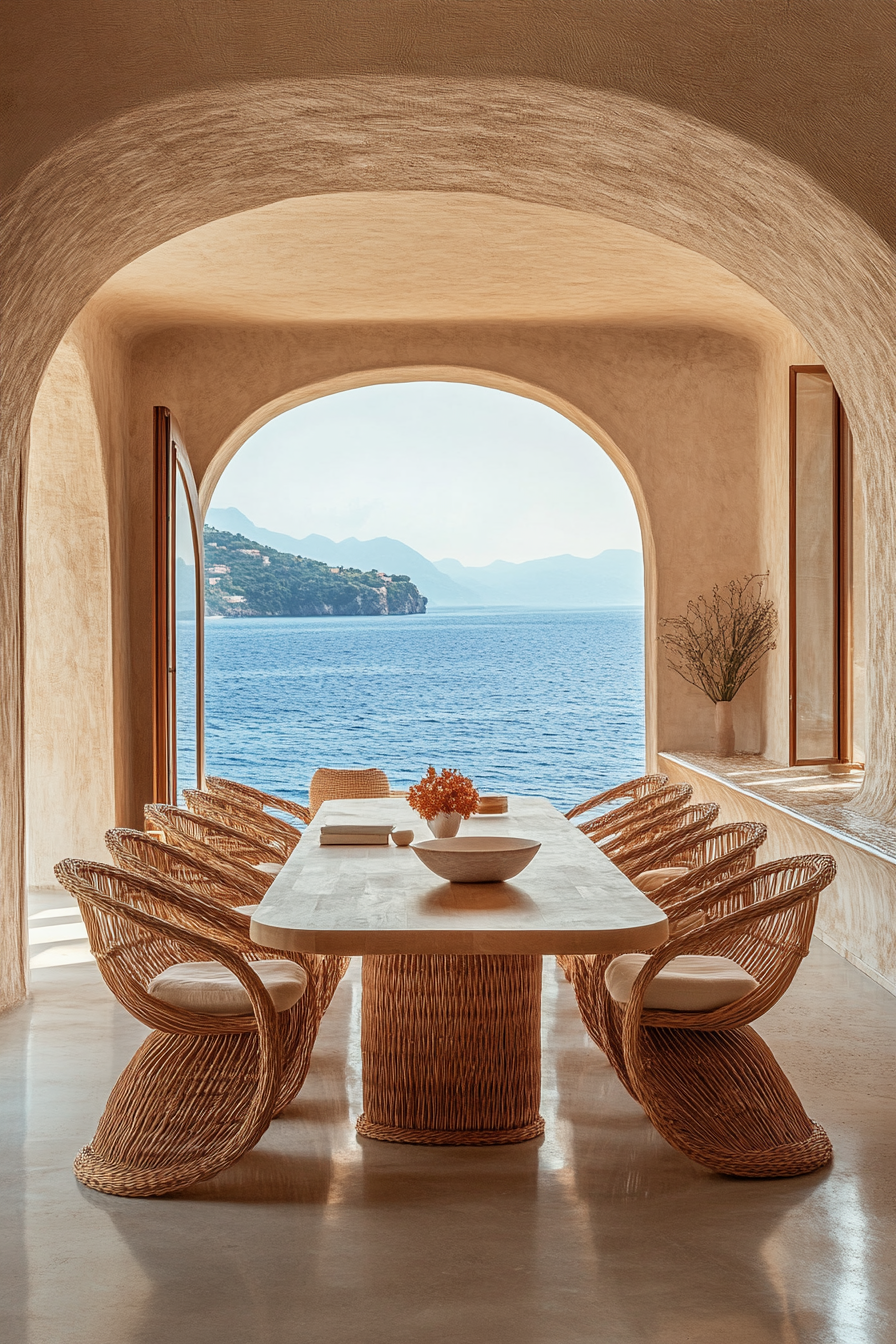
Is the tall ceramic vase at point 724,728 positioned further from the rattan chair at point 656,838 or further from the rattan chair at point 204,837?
the rattan chair at point 204,837

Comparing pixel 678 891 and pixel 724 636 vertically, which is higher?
pixel 724 636

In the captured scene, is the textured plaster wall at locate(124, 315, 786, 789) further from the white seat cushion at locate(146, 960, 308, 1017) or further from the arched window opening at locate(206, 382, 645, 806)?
the arched window opening at locate(206, 382, 645, 806)

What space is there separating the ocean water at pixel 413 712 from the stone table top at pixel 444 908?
2982 cm

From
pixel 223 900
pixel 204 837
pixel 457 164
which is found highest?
pixel 457 164

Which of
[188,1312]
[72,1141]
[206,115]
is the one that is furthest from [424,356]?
[188,1312]

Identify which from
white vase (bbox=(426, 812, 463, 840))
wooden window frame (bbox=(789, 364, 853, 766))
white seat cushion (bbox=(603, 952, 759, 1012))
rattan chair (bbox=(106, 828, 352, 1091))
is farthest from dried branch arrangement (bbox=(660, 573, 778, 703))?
white seat cushion (bbox=(603, 952, 759, 1012))

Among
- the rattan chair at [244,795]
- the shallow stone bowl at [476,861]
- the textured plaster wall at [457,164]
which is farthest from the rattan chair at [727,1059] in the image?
the rattan chair at [244,795]

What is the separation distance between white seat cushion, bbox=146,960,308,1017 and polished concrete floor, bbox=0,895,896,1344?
389 mm

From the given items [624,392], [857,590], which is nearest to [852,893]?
[857,590]

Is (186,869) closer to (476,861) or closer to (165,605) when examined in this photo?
(476,861)

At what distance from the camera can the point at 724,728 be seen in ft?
25.0

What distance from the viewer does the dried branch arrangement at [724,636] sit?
7.59m

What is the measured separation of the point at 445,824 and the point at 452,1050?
91 cm

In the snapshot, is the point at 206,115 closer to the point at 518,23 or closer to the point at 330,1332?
the point at 518,23
